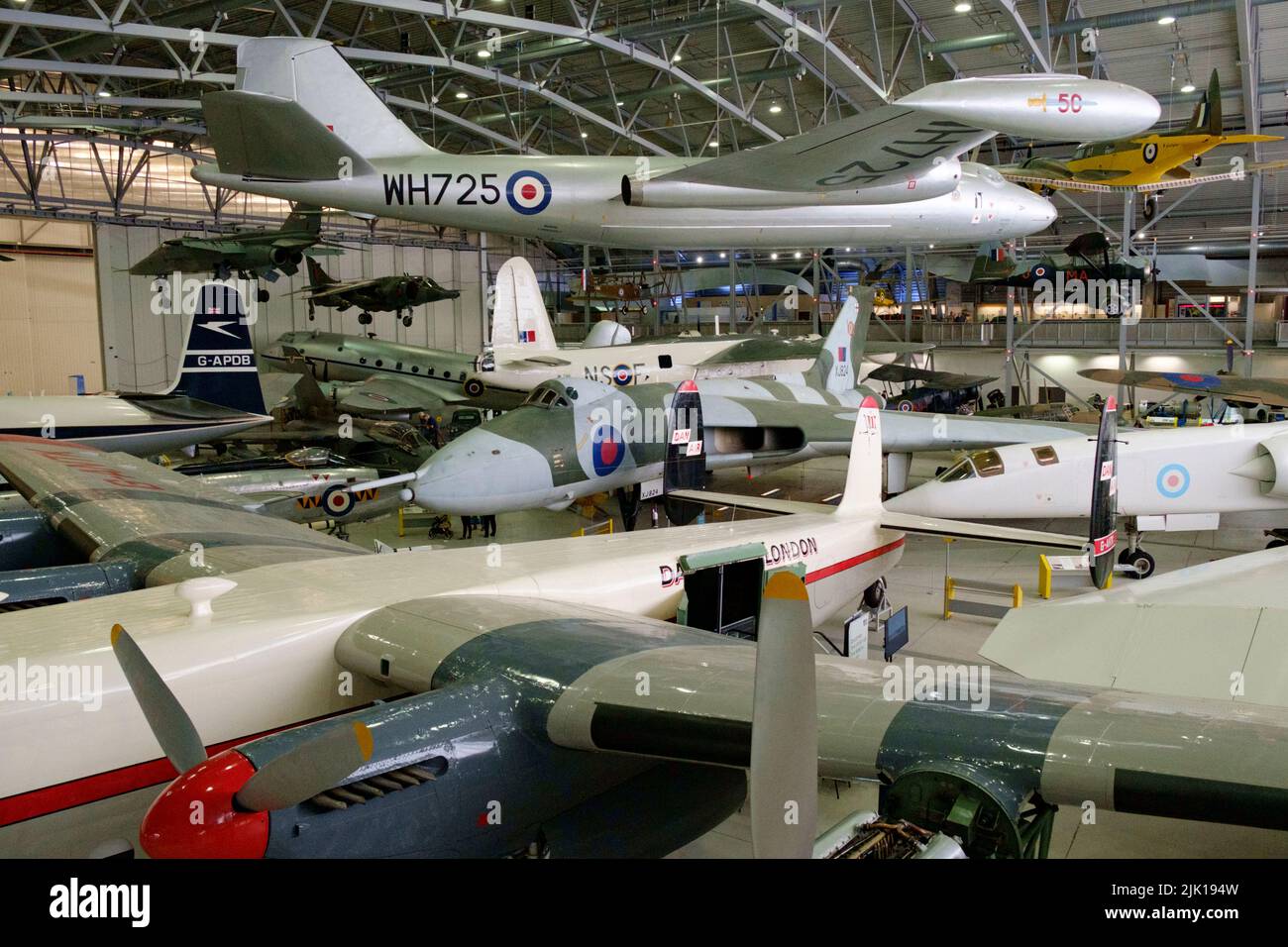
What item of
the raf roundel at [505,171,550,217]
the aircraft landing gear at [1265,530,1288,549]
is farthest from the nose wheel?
the aircraft landing gear at [1265,530,1288,549]

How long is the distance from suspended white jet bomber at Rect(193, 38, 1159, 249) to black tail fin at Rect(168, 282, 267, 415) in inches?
245

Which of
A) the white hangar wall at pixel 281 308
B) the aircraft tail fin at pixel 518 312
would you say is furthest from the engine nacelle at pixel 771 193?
the white hangar wall at pixel 281 308

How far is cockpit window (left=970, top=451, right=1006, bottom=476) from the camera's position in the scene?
12898mm

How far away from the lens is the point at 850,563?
30.0 ft

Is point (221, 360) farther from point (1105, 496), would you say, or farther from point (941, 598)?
point (1105, 496)

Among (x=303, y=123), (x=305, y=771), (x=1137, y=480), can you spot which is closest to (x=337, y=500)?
(x=303, y=123)

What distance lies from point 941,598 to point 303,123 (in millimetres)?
9222

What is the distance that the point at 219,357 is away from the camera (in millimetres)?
15242

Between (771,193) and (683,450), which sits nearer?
(771,193)

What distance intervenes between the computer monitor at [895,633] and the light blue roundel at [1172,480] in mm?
6012

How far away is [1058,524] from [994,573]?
4233mm

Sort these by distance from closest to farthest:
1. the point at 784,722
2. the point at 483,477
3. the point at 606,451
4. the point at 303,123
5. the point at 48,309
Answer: the point at 784,722 < the point at 303,123 < the point at 483,477 < the point at 606,451 < the point at 48,309

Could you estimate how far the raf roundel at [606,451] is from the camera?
1315 cm
